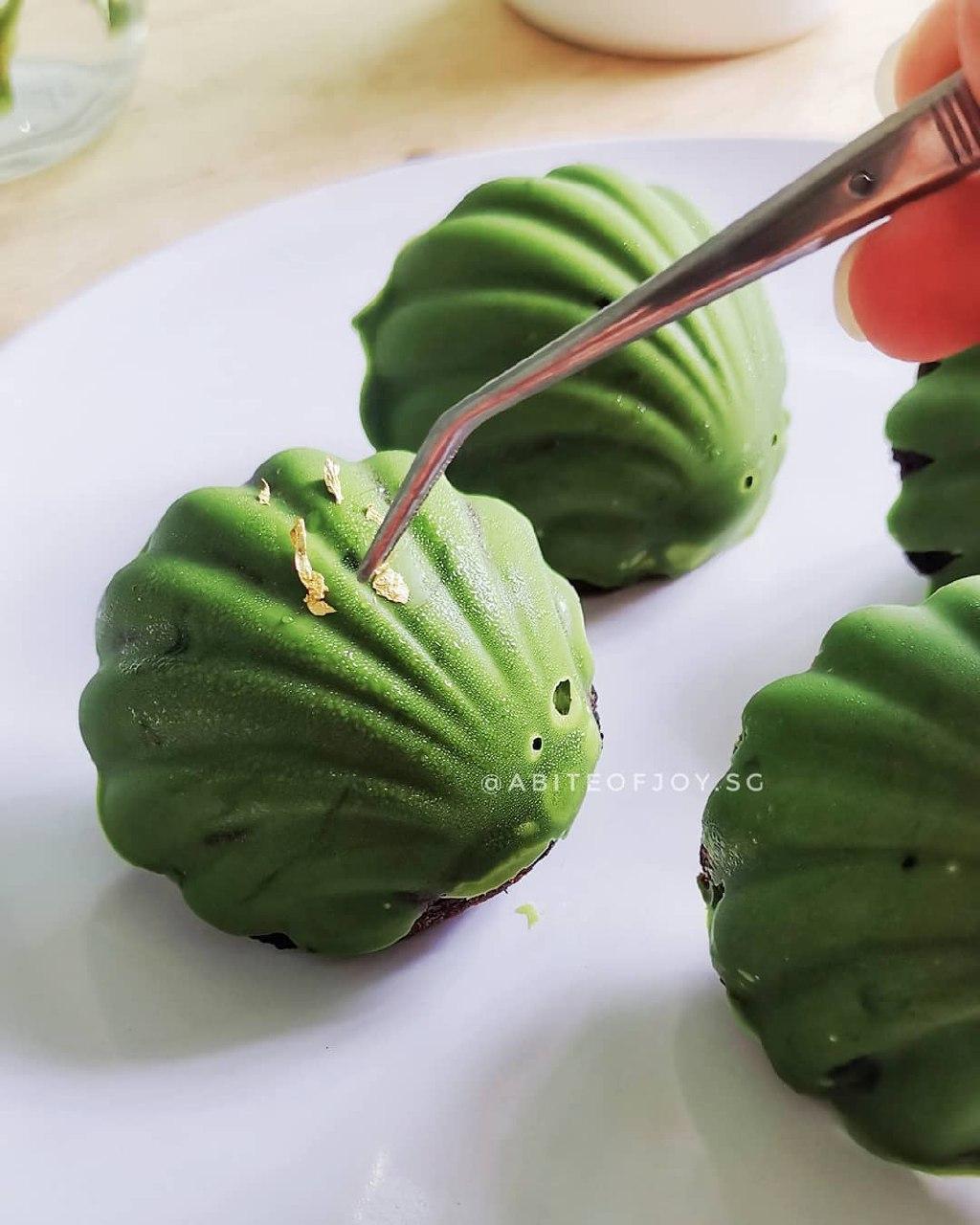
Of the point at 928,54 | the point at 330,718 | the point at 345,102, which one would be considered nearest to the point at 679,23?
the point at 345,102

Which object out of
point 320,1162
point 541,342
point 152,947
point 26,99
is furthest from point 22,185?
point 320,1162

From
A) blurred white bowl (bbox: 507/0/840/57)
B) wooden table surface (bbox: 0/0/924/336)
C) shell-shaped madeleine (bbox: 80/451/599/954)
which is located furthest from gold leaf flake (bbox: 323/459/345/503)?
blurred white bowl (bbox: 507/0/840/57)

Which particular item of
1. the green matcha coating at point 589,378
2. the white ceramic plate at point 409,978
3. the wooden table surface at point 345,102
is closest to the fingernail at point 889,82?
the green matcha coating at point 589,378

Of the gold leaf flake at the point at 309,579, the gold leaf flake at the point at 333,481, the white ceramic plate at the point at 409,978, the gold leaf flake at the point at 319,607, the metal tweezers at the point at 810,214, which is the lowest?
the white ceramic plate at the point at 409,978

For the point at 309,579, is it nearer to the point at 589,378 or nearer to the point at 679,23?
the point at 589,378

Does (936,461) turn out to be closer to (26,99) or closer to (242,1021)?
(242,1021)

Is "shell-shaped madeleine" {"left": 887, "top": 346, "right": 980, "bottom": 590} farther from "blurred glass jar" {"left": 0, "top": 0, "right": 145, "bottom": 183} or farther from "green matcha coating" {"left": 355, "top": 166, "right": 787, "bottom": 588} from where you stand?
"blurred glass jar" {"left": 0, "top": 0, "right": 145, "bottom": 183}

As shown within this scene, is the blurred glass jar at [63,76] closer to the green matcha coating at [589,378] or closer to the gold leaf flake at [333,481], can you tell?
the green matcha coating at [589,378]

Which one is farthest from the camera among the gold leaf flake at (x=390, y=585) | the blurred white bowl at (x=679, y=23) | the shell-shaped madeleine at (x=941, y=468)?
the blurred white bowl at (x=679, y=23)
